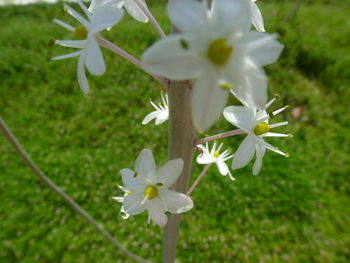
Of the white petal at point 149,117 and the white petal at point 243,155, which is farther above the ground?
the white petal at point 243,155

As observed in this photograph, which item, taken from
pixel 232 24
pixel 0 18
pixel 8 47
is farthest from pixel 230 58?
pixel 0 18

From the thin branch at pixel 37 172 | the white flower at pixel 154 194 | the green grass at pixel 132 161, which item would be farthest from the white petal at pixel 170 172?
the green grass at pixel 132 161

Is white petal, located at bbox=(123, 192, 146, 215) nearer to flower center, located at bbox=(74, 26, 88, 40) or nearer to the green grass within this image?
flower center, located at bbox=(74, 26, 88, 40)

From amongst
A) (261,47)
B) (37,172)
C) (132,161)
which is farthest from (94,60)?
(132,161)

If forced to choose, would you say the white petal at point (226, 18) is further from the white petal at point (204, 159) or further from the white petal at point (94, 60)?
the white petal at point (204, 159)

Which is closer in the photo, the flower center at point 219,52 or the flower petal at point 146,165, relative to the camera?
the flower center at point 219,52
